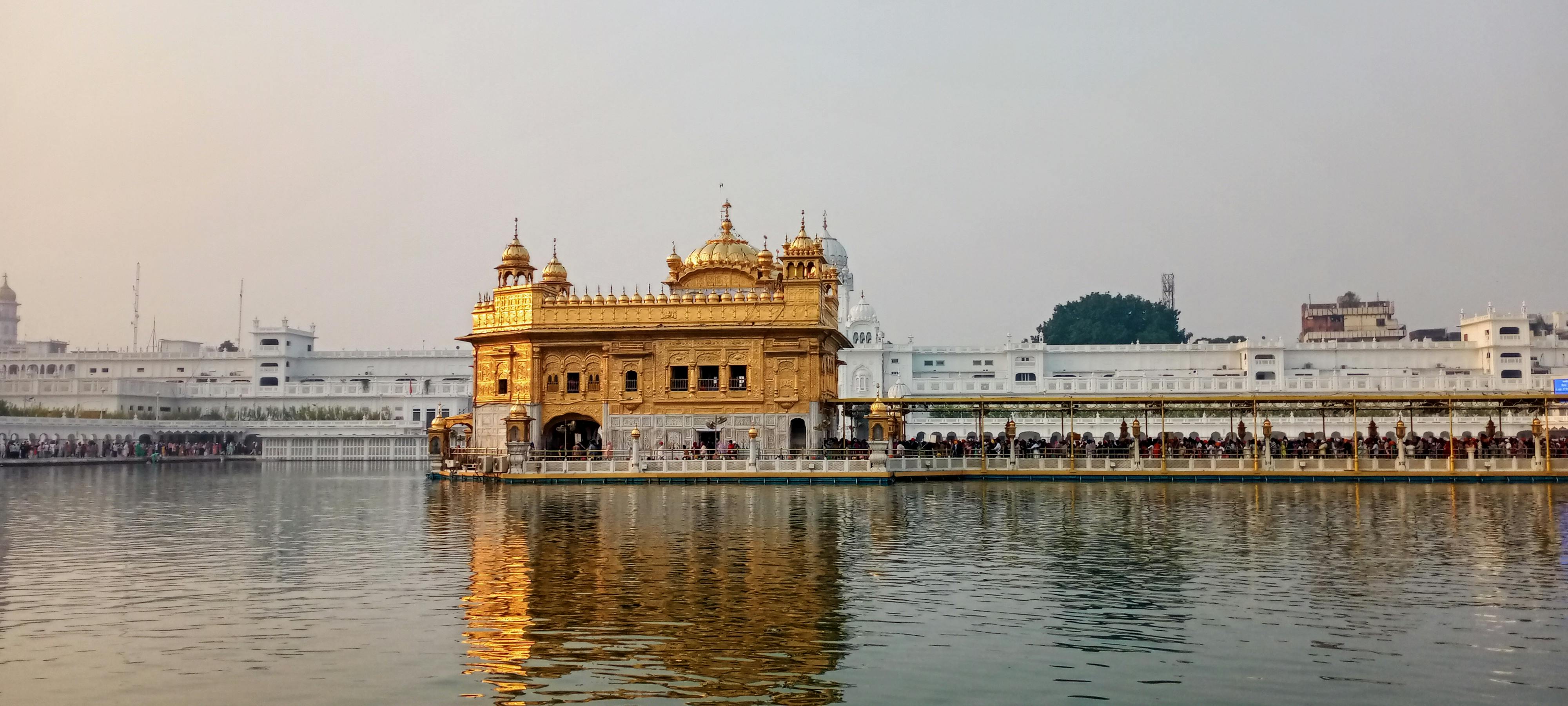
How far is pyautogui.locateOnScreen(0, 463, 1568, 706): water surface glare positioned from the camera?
11.6 metres

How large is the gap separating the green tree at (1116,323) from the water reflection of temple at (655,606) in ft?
305

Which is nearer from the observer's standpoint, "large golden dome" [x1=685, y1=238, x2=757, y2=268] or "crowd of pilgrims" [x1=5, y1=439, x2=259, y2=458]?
"large golden dome" [x1=685, y1=238, x2=757, y2=268]

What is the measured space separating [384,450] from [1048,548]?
229 ft

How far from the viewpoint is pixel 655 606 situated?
51.0ft

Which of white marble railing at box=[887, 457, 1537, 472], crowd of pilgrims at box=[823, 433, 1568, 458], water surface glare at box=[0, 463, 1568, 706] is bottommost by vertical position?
water surface glare at box=[0, 463, 1568, 706]

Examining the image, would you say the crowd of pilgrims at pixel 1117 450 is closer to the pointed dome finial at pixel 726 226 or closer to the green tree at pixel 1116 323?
the pointed dome finial at pixel 726 226

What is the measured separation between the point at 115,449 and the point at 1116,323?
81.0 meters

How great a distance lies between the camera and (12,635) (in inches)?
543

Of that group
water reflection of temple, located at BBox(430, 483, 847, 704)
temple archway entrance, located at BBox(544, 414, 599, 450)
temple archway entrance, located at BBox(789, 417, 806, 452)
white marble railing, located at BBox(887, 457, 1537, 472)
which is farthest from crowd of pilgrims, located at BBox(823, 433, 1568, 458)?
water reflection of temple, located at BBox(430, 483, 847, 704)

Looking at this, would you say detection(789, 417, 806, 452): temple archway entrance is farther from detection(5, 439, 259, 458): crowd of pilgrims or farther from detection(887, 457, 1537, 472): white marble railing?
detection(5, 439, 259, 458): crowd of pilgrims

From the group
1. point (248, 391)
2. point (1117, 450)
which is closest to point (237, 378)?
point (248, 391)

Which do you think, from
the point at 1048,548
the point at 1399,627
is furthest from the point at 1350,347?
the point at 1399,627

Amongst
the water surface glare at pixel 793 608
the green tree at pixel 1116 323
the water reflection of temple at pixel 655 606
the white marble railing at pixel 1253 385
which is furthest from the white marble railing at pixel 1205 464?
the green tree at pixel 1116 323

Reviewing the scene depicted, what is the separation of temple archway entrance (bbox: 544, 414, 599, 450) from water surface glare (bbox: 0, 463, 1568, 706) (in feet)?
61.2
